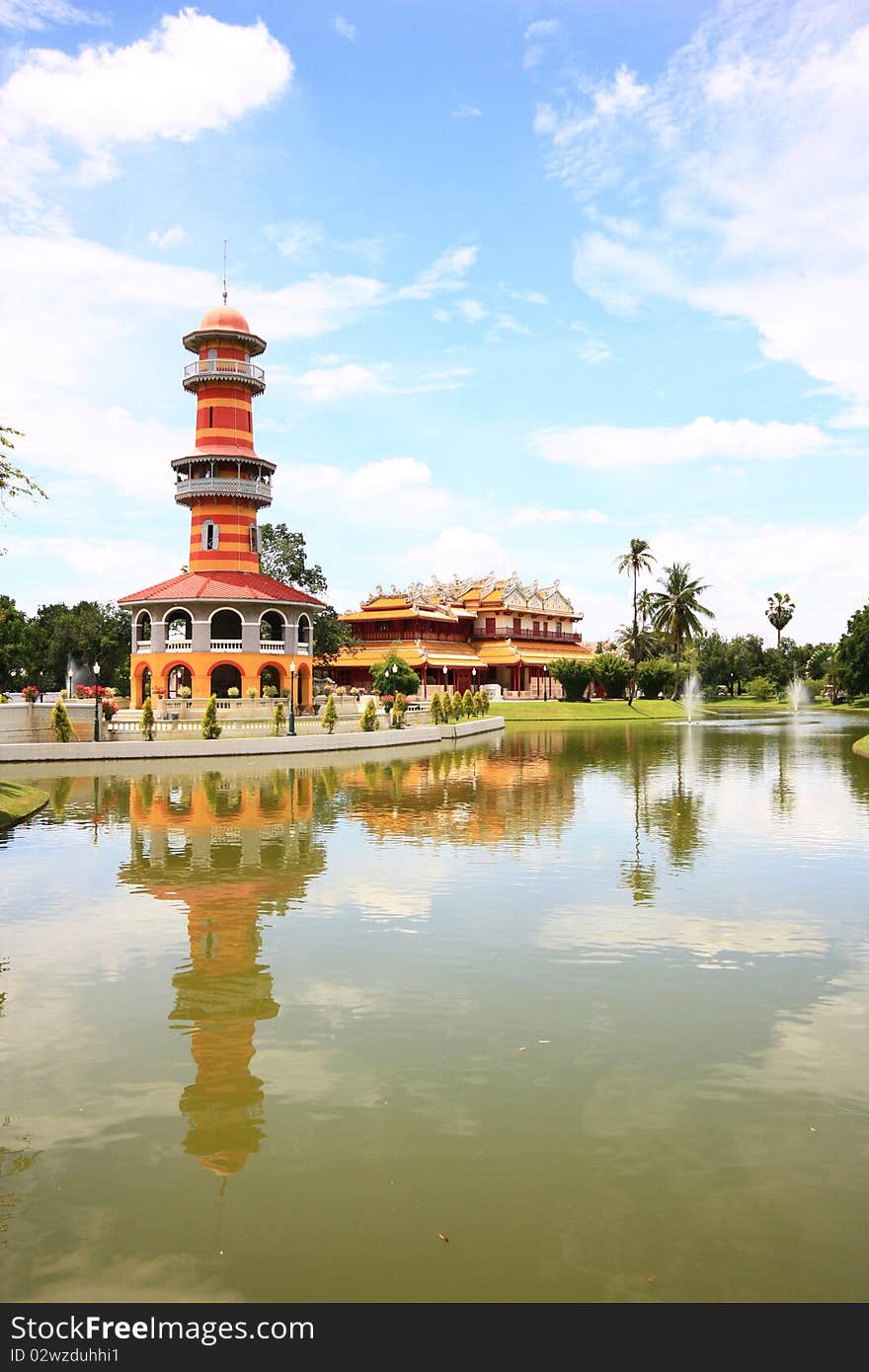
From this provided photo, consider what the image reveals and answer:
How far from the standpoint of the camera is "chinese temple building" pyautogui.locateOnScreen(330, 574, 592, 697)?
274ft

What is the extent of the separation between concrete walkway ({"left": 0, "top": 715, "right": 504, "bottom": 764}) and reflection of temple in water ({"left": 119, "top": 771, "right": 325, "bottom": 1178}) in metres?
8.01

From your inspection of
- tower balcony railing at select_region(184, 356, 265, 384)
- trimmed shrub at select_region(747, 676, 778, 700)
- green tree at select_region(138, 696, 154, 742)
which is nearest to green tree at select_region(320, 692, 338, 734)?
green tree at select_region(138, 696, 154, 742)

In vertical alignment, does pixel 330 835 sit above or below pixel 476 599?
below

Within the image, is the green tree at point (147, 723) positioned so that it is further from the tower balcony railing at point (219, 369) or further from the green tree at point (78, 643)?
the green tree at point (78, 643)

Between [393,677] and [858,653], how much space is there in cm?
4187

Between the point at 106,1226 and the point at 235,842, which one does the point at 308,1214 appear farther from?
the point at 235,842

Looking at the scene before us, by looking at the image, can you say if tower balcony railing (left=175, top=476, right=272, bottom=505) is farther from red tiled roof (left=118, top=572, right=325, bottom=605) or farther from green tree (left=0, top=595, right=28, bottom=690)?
green tree (left=0, top=595, right=28, bottom=690)

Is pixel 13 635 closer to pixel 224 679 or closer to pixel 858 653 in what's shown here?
pixel 224 679

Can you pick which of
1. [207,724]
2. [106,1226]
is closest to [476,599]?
[207,724]

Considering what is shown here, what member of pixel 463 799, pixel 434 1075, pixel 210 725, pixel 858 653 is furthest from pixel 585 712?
pixel 434 1075

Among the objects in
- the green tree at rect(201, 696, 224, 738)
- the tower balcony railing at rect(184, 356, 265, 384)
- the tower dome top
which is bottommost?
the green tree at rect(201, 696, 224, 738)

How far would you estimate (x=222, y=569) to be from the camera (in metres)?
57.3
